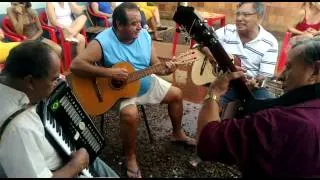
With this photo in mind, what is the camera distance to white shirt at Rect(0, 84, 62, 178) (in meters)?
1.44

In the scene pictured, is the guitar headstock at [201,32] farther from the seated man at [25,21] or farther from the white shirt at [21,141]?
the seated man at [25,21]

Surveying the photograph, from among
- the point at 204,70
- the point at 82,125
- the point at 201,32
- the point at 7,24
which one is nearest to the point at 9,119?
the point at 82,125

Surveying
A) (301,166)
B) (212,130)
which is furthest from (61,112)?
(301,166)

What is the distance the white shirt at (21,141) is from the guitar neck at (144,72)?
4.31 ft

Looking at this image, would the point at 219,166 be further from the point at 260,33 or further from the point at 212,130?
the point at 212,130

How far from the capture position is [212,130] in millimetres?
1583

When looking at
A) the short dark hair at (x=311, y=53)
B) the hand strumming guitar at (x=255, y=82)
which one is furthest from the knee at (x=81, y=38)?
the short dark hair at (x=311, y=53)

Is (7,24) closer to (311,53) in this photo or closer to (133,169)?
(133,169)

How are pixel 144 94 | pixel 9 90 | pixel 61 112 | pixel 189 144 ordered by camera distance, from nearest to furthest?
pixel 9 90, pixel 61 112, pixel 144 94, pixel 189 144

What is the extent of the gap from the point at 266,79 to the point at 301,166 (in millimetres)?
1680

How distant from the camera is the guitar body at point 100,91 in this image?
2.85m

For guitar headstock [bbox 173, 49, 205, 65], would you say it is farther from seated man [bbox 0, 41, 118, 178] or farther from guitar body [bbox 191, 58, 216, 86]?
seated man [bbox 0, 41, 118, 178]

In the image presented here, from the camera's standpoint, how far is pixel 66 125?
190 centimetres

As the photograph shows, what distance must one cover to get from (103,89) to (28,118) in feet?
4.49
